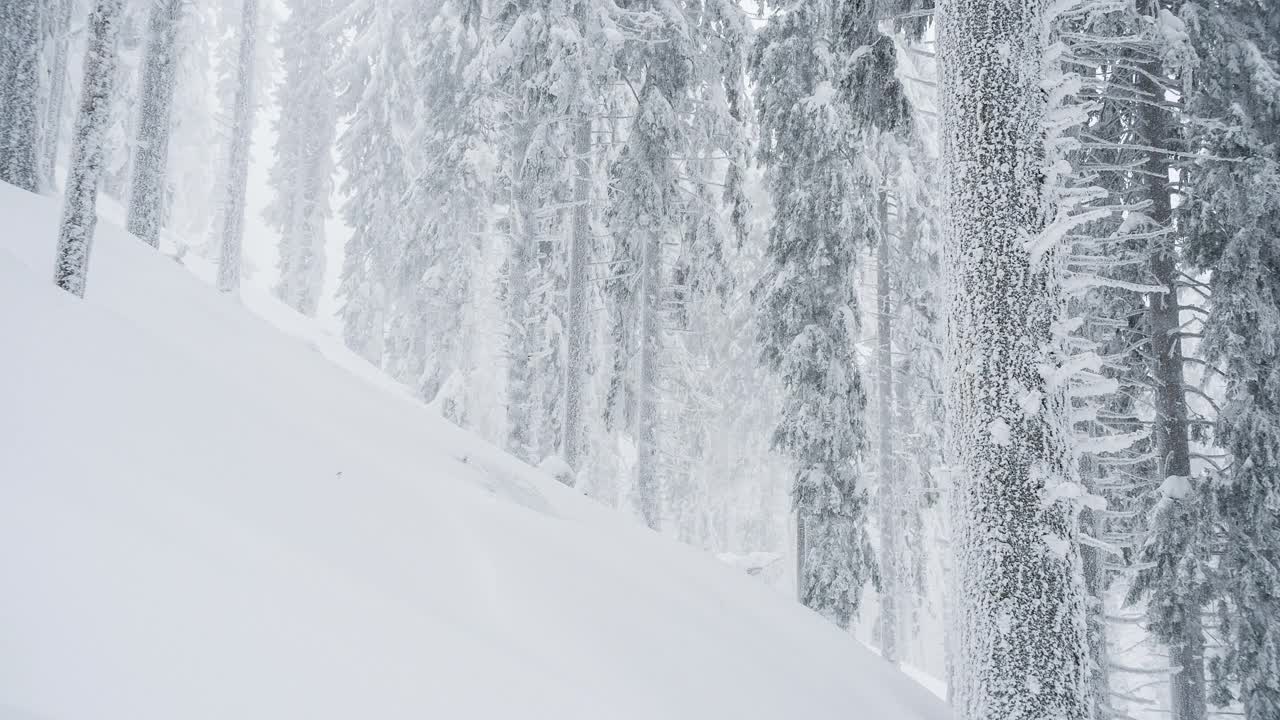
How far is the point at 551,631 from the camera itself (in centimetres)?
447

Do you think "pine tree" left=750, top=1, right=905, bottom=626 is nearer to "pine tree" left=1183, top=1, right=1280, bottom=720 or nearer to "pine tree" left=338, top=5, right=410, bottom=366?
"pine tree" left=1183, top=1, right=1280, bottom=720

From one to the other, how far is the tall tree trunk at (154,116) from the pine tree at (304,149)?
1372 centimetres

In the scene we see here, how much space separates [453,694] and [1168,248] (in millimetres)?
9985

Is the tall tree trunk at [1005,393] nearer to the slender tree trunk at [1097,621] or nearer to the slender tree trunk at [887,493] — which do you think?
the slender tree trunk at [1097,621]

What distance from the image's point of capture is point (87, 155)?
233 inches

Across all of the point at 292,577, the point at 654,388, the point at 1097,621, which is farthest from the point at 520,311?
the point at 292,577

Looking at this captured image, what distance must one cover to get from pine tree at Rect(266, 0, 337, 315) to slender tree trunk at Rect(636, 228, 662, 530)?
53.3ft

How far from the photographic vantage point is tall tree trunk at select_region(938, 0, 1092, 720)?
15.3 feet

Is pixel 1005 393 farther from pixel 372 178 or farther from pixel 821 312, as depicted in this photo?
pixel 372 178

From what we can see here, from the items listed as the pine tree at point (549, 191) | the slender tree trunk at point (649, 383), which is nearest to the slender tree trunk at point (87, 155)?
the pine tree at point (549, 191)

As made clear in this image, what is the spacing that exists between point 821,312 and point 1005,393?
7.03 metres

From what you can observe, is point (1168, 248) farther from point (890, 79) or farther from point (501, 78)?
point (501, 78)

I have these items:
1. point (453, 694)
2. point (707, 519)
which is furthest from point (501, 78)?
point (707, 519)

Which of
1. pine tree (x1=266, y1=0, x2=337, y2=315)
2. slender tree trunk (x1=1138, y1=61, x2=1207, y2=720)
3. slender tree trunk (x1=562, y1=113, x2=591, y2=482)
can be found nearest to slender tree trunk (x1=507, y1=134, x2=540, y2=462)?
slender tree trunk (x1=562, y1=113, x2=591, y2=482)
